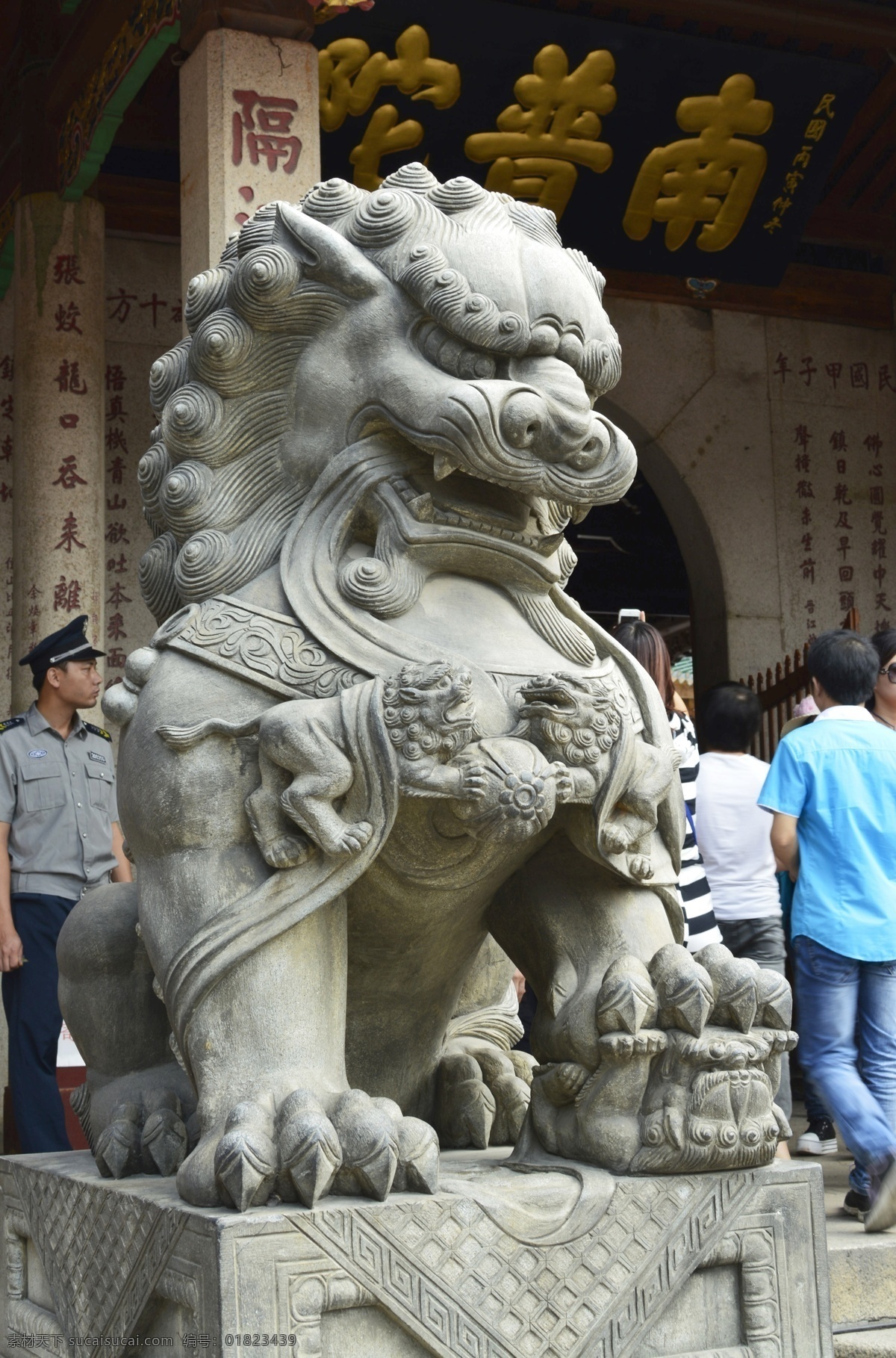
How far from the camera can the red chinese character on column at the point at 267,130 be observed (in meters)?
4.20

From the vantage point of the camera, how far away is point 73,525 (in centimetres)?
571

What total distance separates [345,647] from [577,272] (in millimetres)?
549

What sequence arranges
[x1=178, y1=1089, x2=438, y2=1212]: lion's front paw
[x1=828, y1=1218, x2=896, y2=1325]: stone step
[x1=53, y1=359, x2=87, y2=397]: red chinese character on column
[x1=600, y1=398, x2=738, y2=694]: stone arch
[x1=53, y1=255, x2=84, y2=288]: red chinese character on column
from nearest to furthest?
[x1=178, y1=1089, x2=438, y2=1212]: lion's front paw < [x1=828, y1=1218, x2=896, y2=1325]: stone step < [x1=53, y1=359, x2=87, y2=397]: red chinese character on column < [x1=53, y1=255, x2=84, y2=288]: red chinese character on column < [x1=600, y1=398, x2=738, y2=694]: stone arch

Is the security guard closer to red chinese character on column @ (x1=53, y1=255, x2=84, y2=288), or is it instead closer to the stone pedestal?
red chinese character on column @ (x1=53, y1=255, x2=84, y2=288)

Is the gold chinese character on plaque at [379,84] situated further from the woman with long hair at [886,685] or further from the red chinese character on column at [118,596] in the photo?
the woman with long hair at [886,685]

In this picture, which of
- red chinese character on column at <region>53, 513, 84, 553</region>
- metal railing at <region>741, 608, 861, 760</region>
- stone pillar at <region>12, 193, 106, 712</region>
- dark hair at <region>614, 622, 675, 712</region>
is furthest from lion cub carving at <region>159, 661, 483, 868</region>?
metal railing at <region>741, 608, 861, 760</region>

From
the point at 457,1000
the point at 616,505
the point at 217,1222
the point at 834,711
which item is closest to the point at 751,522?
the point at 616,505

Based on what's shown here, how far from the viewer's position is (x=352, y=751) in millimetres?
1660

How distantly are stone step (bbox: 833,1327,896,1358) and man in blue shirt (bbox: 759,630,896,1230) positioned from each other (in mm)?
654

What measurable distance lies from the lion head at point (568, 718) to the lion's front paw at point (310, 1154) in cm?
42

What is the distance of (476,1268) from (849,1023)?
196 cm

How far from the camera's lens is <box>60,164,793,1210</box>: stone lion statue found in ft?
5.41

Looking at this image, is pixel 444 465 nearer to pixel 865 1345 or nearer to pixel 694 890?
pixel 865 1345

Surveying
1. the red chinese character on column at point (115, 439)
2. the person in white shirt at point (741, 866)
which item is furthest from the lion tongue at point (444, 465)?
the red chinese character on column at point (115, 439)
